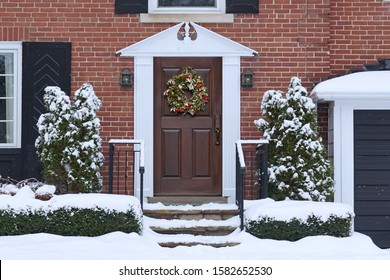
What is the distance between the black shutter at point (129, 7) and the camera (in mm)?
12539

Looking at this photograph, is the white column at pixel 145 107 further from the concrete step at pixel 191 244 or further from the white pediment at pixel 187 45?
the concrete step at pixel 191 244

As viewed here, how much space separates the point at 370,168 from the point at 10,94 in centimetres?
497

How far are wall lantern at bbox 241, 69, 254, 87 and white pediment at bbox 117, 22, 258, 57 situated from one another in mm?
248

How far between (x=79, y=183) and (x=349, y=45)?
425cm

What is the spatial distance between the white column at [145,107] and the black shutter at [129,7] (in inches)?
25.0

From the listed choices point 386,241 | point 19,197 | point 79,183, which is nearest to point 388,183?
point 386,241

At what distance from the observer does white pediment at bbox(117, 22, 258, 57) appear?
12.5m

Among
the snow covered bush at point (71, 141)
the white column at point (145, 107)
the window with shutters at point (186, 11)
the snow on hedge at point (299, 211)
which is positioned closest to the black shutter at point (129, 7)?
the window with shutters at point (186, 11)

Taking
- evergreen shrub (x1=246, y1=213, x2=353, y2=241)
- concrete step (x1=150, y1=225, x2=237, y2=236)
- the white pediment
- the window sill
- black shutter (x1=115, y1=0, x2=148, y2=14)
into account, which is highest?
black shutter (x1=115, y1=0, x2=148, y2=14)

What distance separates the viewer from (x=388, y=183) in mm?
12414

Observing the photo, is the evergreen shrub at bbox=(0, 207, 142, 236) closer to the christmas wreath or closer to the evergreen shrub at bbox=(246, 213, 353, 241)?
the evergreen shrub at bbox=(246, 213, 353, 241)

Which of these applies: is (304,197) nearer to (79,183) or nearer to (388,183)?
(388,183)

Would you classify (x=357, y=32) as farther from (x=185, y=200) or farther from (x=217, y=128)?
(x=185, y=200)

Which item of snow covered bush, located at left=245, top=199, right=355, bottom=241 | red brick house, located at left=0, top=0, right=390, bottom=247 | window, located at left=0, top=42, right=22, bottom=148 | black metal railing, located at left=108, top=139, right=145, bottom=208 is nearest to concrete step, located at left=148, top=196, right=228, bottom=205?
red brick house, located at left=0, top=0, right=390, bottom=247
